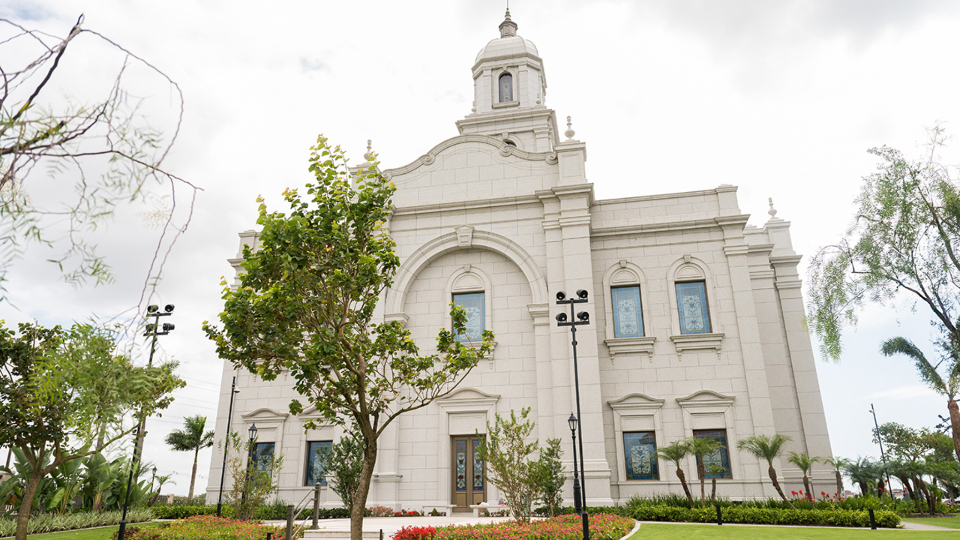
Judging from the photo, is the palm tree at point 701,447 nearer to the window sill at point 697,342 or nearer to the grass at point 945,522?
the window sill at point 697,342

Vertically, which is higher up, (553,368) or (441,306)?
(441,306)

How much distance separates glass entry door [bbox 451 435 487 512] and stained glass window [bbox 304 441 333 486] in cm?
463

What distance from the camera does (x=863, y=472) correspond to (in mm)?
18531

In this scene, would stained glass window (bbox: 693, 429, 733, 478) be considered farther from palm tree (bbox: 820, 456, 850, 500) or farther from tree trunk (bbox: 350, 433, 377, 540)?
tree trunk (bbox: 350, 433, 377, 540)

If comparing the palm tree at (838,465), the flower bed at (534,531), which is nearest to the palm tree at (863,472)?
the palm tree at (838,465)

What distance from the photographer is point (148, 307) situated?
105 inches

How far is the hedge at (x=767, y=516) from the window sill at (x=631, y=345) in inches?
208

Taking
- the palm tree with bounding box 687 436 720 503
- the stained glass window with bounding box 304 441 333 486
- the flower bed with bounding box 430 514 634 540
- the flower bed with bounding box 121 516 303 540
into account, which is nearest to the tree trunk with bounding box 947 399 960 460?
the palm tree with bounding box 687 436 720 503

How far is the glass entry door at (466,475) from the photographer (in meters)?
19.0

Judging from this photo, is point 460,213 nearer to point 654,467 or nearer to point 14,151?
point 654,467

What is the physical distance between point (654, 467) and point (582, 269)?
6999 millimetres

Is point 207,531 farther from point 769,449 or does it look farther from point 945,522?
point 945,522

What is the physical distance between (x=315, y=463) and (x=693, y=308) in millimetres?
14678

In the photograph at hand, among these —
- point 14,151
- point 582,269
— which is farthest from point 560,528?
point 14,151
